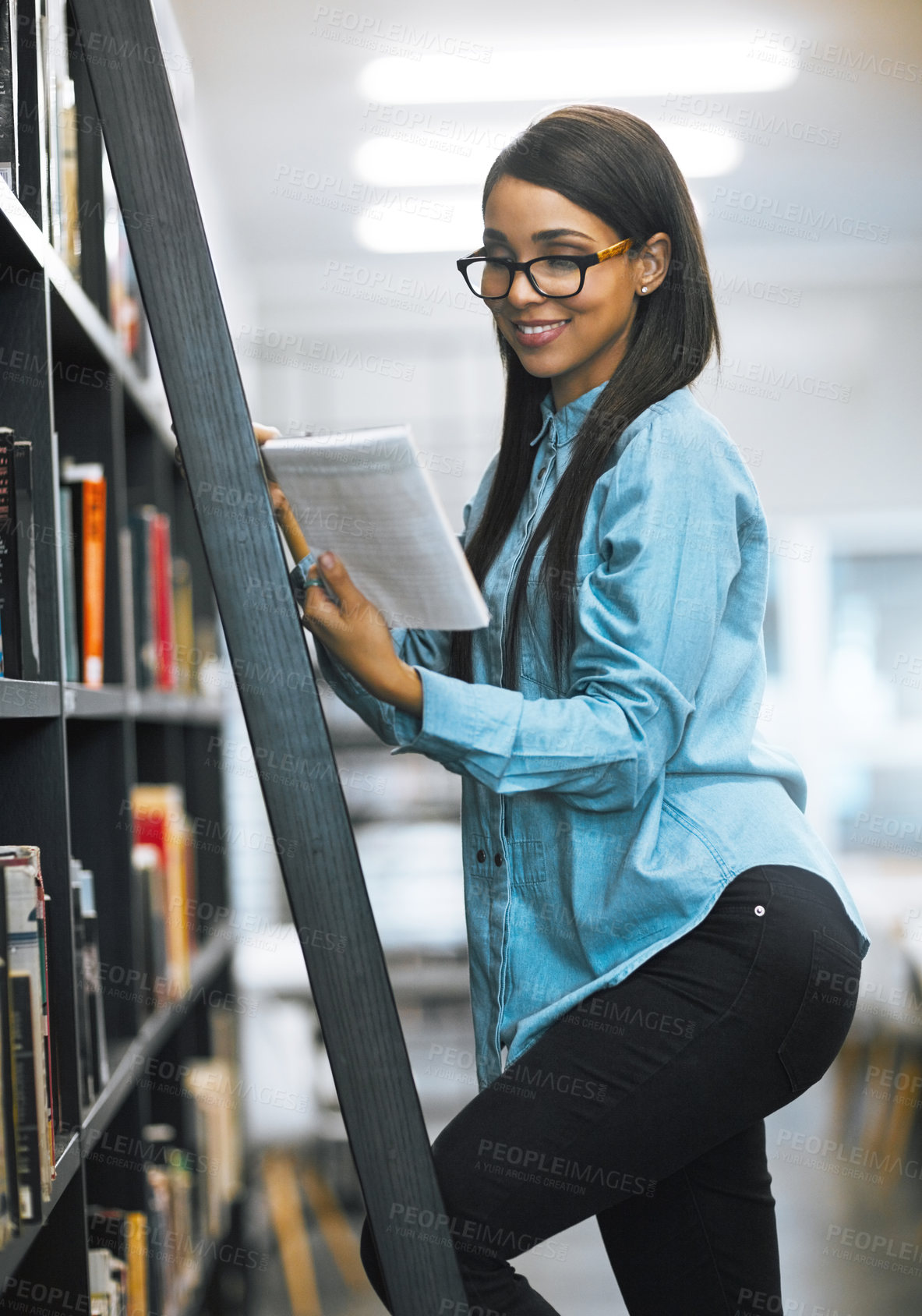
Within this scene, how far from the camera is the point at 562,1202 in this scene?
924 mm

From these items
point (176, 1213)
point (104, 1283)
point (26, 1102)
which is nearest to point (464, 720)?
point (26, 1102)

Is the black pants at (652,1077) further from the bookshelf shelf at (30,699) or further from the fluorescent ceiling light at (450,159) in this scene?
the fluorescent ceiling light at (450,159)

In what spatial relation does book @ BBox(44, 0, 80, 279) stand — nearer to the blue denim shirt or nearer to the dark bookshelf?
the dark bookshelf

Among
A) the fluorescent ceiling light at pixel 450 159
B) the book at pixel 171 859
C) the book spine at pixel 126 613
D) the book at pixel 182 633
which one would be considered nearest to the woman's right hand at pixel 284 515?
the book spine at pixel 126 613

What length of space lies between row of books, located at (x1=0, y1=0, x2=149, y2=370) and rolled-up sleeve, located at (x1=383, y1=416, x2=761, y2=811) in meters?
0.43

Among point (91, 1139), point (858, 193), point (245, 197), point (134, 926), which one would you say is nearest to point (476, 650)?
point (91, 1139)

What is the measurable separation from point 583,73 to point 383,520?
305 cm

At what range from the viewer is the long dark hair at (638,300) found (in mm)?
1034

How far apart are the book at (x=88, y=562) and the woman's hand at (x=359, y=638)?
74 centimetres

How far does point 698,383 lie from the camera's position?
3.34 meters

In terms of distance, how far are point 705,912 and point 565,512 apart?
0.35 metres

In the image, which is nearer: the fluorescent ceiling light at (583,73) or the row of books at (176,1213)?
the row of books at (176,1213)

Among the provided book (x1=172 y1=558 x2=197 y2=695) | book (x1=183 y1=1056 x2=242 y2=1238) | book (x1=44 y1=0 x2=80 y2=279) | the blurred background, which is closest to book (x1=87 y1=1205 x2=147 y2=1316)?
book (x1=183 y1=1056 x2=242 y2=1238)

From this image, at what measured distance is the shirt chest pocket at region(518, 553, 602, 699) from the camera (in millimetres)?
1026
